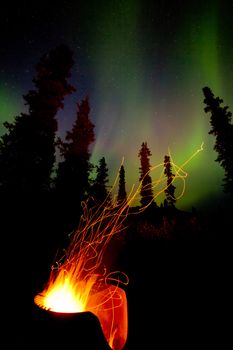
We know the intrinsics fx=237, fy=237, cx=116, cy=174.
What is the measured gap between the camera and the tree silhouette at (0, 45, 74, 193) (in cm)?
1414

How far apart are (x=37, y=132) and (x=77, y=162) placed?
613 centimetres

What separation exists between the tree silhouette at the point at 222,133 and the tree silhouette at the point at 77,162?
505 inches

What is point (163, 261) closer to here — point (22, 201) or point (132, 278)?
point (132, 278)

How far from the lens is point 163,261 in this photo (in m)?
9.05

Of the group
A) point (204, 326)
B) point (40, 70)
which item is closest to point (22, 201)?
point (40, 70)

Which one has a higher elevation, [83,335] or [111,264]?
[111,264]

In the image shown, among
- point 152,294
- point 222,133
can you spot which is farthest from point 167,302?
point 222,133

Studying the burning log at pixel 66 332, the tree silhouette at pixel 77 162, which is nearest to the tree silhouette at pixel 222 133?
the tree silhouette at pixel 77 162

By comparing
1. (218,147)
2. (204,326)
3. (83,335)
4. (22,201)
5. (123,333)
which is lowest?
(204,326)

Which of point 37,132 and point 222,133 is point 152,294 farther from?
point 222,133

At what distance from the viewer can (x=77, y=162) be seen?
21312mm

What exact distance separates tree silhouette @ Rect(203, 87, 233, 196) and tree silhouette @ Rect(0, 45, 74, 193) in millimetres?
15408

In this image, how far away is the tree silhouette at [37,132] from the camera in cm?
1414

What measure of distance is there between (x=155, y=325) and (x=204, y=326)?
1.07 metres
